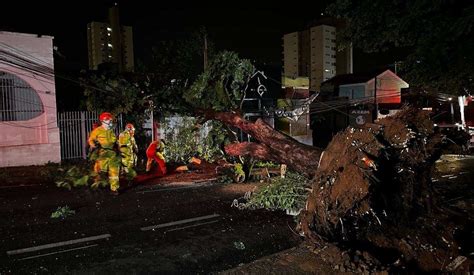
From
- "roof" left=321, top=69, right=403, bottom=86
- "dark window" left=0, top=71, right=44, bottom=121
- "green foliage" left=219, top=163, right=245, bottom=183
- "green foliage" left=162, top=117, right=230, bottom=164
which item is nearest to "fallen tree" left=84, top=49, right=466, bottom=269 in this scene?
"green foliage" left=219, top=163, right=245, bottom=183

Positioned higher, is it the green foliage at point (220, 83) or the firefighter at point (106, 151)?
the green foliage at point (220, 83)

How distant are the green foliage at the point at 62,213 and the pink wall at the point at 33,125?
6581 mm

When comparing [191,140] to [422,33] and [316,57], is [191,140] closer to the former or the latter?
[422,33]

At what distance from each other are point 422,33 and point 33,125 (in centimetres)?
1131

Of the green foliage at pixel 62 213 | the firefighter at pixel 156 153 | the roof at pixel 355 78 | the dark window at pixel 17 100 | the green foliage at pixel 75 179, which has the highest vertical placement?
the roof at pixel 355 78

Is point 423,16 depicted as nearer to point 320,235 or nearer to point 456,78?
point 456,78

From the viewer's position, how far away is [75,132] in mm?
13344

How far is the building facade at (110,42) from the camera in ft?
72.9

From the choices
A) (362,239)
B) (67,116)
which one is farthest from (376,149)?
(67,116)

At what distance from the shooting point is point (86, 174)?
9367 millimetres

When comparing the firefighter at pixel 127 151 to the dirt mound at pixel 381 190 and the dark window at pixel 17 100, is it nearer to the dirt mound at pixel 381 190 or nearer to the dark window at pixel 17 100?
the dark window at pixel 17 100

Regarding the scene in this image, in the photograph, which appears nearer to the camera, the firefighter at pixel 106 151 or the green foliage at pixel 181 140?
the firefighter at pixel 106 151

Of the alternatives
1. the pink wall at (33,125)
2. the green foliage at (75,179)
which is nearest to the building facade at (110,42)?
the pink wall at (33,125)

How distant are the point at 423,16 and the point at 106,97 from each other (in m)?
10.2
